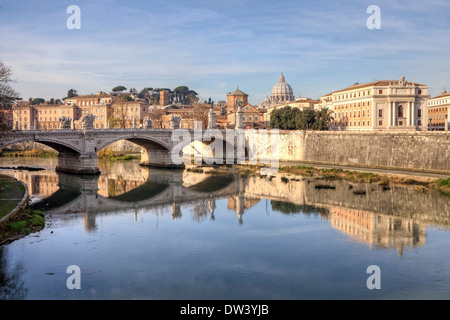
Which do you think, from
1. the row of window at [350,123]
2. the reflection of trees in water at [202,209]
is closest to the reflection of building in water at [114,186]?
the reflection of trees in water at [202,209]

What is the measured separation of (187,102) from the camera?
117 metres

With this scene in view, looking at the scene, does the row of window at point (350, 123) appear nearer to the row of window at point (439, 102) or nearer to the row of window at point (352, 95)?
the row of window at point (352, 95)

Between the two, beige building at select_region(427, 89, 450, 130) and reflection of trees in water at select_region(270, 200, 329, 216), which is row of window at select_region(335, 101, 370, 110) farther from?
reflection of trees in water at select_region(270, 200, 329, 216)

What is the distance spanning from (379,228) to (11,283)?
1197cm

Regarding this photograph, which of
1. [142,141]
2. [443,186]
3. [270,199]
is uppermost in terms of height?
[142,141]

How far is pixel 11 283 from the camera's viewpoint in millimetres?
11328

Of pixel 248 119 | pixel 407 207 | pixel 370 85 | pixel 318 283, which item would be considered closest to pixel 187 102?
pixel 248 119

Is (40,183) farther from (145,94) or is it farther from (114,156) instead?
(145,94)

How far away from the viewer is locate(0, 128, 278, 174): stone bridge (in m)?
30.0

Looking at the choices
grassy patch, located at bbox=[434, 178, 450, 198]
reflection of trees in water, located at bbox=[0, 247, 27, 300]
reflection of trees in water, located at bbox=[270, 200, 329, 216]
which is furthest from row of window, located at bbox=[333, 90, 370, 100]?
reflection of trees in water, located at bbox=[0, 247, 27, 300]

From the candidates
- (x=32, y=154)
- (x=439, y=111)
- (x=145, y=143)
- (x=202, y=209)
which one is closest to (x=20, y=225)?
(x=202, y=209)

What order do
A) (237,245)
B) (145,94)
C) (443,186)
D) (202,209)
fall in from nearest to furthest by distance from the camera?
(237,245)
(202,209)
(443,186)
(145,94)

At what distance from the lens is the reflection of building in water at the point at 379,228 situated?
49.7 feet
